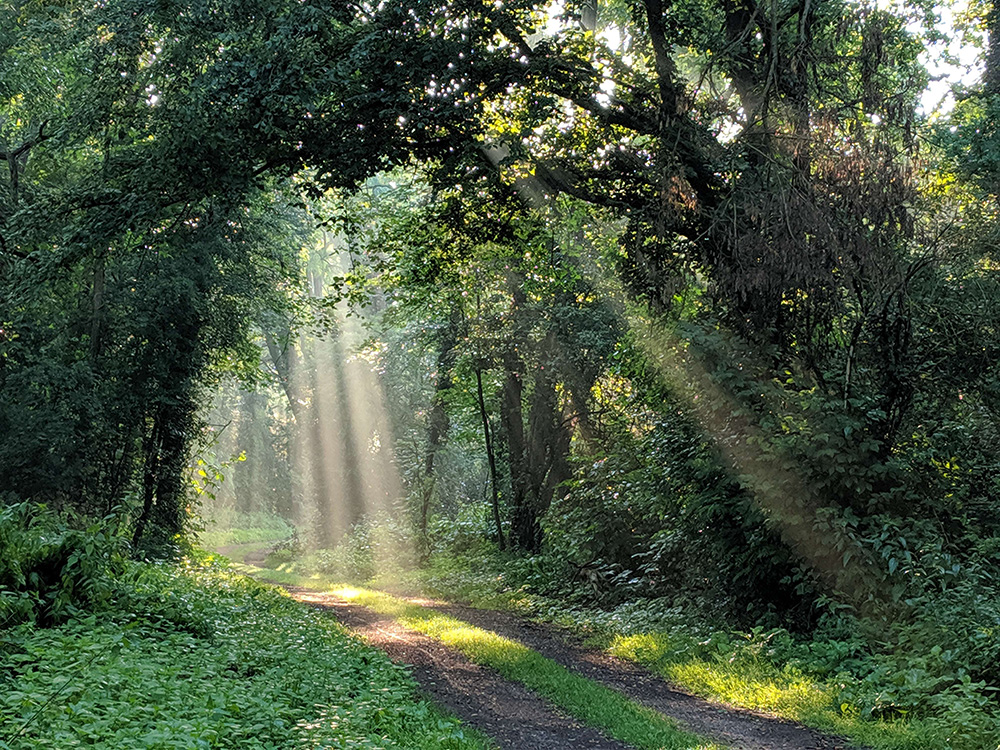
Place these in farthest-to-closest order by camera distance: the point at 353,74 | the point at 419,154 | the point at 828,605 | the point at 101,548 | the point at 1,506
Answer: the point at 419,154, the point at 353,74, the point at 828,605, the point at 1,506, the point at 101,548

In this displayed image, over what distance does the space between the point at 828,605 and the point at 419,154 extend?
9.01m

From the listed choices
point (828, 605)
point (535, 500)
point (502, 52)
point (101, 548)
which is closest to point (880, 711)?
point (828, 605)

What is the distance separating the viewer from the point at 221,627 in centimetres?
984

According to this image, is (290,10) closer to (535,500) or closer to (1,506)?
(1,506)

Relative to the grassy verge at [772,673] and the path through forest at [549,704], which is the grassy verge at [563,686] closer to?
the path through forest at [549,704]

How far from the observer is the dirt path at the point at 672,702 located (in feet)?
22.6

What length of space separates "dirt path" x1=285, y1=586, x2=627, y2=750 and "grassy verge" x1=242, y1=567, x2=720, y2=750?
17 cm

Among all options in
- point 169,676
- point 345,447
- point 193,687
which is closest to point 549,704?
point 193,687

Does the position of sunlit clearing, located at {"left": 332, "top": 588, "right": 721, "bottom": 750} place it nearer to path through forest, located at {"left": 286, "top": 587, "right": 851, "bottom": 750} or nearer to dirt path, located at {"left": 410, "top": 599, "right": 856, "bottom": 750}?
path through forest, located at {"left": 286, "top": 587, "right": 851, "bottom": 750}

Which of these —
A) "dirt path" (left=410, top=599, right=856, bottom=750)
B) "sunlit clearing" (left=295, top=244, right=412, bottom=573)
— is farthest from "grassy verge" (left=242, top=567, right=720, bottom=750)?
"sunlit clearing" (left=295, top=244, right=412, bottom=573)

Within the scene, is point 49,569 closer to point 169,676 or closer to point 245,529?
point 169,676

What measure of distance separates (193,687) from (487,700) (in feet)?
10.6

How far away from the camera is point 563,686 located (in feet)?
29.3

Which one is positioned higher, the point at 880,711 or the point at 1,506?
the point at 1,506
